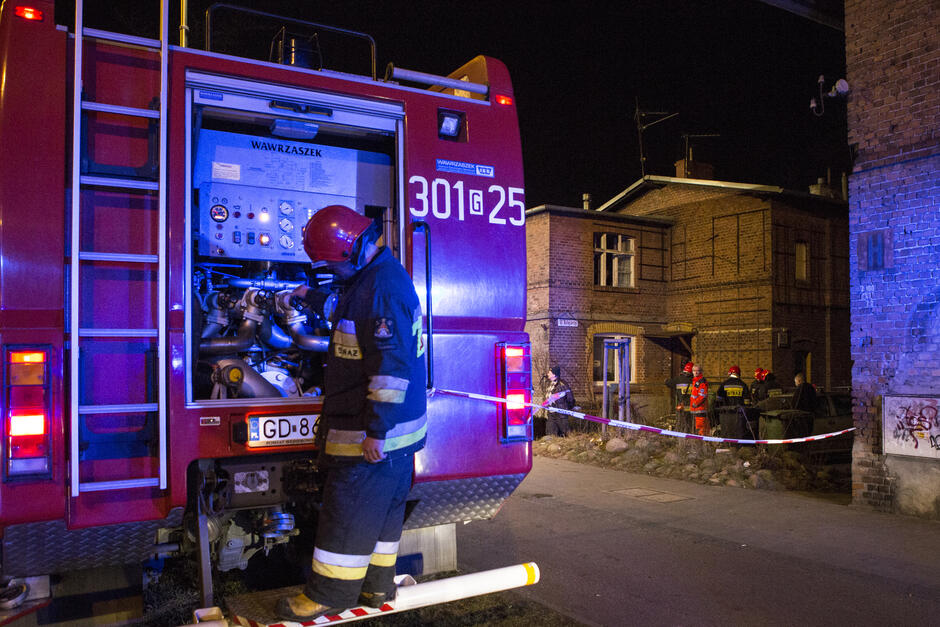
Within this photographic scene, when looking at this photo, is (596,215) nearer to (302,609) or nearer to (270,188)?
(270,188)

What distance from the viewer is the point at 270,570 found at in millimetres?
5285

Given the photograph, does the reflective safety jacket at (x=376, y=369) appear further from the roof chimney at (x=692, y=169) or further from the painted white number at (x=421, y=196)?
the roof chimney at (x=692, y=169)

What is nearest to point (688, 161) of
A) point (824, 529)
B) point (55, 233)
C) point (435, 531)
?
point (824, 529)

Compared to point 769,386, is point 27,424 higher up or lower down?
higher up

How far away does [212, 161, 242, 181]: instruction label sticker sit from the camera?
4371mm

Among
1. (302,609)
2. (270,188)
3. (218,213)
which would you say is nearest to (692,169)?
(270,188)

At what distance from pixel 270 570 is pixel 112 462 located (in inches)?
96.4

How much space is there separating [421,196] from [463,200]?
0.89 feet

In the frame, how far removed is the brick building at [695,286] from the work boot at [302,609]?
1661cm

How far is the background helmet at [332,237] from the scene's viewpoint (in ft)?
10.7

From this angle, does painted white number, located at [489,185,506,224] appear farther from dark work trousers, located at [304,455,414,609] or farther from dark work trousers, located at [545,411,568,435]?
dark work trousers, located at [545,411,568,435]

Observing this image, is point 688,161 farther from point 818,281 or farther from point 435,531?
point 435,531

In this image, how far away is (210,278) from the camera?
187 inches

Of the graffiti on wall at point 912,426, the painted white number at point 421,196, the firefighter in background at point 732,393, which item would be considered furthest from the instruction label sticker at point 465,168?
the firefighter in background at point 732,393
